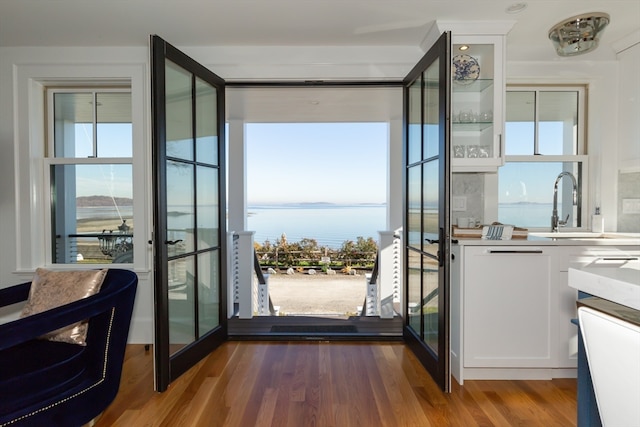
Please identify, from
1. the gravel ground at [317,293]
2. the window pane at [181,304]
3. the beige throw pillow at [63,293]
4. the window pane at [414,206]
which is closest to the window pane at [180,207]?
the window pane at [181,304]

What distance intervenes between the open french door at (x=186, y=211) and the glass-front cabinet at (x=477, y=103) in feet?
6.11

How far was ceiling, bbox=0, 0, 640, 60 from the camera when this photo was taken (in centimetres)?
236

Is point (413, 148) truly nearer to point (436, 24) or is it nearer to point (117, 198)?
point (436, 24)

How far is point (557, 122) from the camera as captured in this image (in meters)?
3.22

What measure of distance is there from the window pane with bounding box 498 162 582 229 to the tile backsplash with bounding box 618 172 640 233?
30 cm

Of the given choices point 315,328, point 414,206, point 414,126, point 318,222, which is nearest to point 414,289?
point 414,206

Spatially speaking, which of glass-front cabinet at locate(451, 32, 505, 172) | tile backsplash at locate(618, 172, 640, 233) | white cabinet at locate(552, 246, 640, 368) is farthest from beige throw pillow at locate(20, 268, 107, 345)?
tile backsplash at locate(618, 172, 640, 233)

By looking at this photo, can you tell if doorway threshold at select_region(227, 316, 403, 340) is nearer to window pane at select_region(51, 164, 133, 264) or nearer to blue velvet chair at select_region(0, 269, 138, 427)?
window pane at select_region(51, 164, 133, 264)

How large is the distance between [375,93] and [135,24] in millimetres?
2203

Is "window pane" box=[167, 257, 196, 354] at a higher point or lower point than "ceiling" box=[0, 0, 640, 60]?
lower

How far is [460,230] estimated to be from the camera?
8.34 ft

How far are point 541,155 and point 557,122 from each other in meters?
0.34

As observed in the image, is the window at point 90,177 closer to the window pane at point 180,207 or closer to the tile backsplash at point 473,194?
the window pane at point 180,207

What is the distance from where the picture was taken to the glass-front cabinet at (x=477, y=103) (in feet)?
8.66
